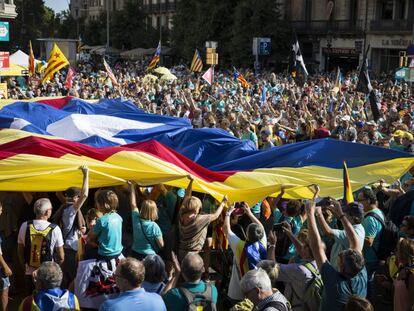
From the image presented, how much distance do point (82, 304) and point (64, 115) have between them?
20.1 ft

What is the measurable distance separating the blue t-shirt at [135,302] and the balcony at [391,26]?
36.3 m

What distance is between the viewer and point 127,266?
4.03 m

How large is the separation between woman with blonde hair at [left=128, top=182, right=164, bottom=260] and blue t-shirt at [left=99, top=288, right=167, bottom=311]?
1.79 meters

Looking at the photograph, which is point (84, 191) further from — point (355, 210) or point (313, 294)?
point (355, 210)

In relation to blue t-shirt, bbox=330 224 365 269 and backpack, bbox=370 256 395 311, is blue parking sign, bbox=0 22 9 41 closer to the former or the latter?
backpack, bbox=370 256 395 311

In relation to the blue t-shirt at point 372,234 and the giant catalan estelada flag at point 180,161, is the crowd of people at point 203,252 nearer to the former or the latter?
the blue t-shirt at point 372,234

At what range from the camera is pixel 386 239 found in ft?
20.0

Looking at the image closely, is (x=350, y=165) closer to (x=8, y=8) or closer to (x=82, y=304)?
(x=82, y=304)

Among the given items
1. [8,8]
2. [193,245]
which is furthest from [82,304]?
[8,8]

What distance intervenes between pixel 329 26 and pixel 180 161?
38060 millimetres

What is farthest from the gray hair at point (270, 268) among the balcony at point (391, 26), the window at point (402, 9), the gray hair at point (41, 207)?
the window at point (402, 9)

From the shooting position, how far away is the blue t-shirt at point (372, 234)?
19.6ft

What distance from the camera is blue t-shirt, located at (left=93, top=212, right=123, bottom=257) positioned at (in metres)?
5.38

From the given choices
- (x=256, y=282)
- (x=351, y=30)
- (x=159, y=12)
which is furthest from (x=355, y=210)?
(x=159, y=12)
